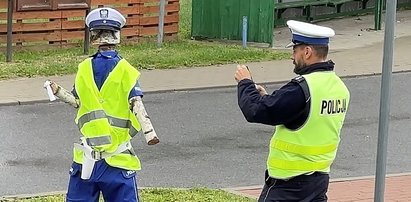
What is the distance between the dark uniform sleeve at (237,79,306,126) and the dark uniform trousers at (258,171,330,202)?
381 millimetres

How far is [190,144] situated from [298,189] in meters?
5.48

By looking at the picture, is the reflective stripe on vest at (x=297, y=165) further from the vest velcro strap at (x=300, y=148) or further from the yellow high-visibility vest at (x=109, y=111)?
the yellow high-visibility vest at (x=109, y=111)

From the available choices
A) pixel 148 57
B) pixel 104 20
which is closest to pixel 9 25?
pixel 148 57

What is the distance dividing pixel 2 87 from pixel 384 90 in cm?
929

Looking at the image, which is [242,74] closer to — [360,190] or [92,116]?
[92,116]

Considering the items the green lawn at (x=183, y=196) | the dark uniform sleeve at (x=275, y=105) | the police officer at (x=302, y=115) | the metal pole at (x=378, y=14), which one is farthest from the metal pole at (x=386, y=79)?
the metal pole at (x=378, y=14)

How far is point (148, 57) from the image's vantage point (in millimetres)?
16875

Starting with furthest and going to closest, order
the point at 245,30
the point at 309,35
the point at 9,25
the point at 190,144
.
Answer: the point at 245,30
the point at 9,25
the point at 190,144
the point at 309,35

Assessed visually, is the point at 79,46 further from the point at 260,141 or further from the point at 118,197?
the point at 118,197

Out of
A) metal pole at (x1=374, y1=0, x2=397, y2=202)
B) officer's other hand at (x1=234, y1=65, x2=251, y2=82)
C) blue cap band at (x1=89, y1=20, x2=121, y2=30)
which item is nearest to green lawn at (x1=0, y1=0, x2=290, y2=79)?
blue cap band at (x1=89, y1=20, x2=121, y2=30)

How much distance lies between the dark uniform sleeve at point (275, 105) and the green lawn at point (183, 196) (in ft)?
9.59

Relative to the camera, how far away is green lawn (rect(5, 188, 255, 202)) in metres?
8.12

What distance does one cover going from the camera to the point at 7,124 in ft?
39.2

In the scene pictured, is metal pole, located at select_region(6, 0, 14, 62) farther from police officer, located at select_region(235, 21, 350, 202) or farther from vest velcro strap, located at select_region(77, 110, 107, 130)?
police officer, located at select_region(235, 21, 350, 202)
